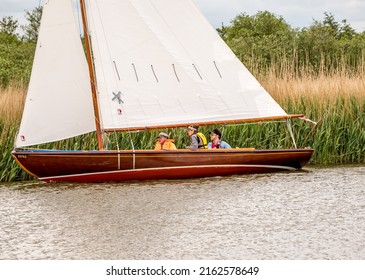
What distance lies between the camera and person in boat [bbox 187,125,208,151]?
19.1m

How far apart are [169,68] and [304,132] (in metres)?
3.42

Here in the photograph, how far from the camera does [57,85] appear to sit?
1908 centimetres

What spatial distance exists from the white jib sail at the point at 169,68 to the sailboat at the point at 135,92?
2 cm

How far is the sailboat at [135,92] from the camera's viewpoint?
18938 millimetres

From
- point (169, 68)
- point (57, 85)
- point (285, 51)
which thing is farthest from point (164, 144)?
point (285, 51)

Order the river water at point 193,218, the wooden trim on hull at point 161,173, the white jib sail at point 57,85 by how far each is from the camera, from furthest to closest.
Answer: the wooden trim on hull at point 161,173
the white jib sail at point 57,85
the river water at point 193,218

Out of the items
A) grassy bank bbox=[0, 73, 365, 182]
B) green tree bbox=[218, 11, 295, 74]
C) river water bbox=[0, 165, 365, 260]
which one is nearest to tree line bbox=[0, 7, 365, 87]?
green tree bbox=[218, 11, 295, 74]

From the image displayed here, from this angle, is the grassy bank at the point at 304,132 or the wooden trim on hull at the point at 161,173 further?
the grassy bank at the point at 304,132

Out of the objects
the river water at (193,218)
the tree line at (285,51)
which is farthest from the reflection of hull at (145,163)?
the tree line at (285,51)

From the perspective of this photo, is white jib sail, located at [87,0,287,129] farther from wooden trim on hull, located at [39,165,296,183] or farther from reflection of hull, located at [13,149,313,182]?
wooden trim on hull, located at [39,165,296,183]

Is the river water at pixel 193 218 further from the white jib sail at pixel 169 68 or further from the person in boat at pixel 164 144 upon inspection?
the white jib sail at pixel 169 68

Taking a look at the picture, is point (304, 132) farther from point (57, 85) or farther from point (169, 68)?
point (57, 85)

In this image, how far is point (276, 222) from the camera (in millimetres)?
13930
